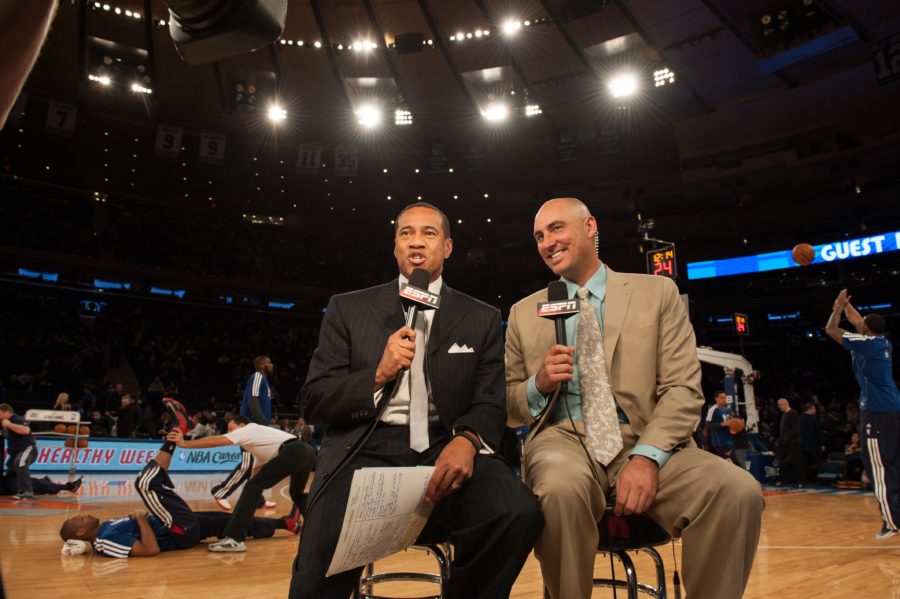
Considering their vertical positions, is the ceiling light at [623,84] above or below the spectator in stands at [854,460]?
above

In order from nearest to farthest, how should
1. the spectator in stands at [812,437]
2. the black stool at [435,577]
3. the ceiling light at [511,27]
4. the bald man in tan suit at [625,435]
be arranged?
1. the bald man in tan suit at [625,435]
2. the black stool at [435,577]
3. the spectator in stands at [812,437]
4. the ceiling light at [511,27]

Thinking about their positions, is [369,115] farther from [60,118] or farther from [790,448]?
[790,448]

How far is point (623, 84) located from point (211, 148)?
13989 millimetres

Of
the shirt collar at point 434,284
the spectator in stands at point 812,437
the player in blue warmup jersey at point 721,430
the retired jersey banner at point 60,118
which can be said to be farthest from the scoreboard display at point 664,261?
the retired jersey banner at point 60,118

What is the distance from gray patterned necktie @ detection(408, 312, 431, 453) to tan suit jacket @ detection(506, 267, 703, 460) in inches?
16.0

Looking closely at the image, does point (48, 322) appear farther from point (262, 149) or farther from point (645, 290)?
point (645, 290)

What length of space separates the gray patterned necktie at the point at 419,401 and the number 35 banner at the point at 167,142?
20.0 meters

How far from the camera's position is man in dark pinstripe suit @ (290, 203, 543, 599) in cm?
189

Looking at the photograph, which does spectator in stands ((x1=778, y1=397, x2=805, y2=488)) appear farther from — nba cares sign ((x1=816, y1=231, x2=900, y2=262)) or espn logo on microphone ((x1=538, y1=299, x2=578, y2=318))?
espn logo on microphone ((x1=538, y1=299, x2=578, y2=318))

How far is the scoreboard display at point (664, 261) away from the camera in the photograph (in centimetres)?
1047

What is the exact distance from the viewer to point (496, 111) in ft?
64.0

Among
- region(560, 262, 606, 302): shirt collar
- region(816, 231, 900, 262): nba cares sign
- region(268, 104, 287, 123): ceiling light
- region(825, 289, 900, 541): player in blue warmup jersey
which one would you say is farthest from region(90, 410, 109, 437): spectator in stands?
region(816, 231, 900, 262): nba cares sign

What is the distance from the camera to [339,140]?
71.6ft

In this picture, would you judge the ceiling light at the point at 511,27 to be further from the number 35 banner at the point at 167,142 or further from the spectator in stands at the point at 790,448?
the spectator in stands at the point at 790,448
